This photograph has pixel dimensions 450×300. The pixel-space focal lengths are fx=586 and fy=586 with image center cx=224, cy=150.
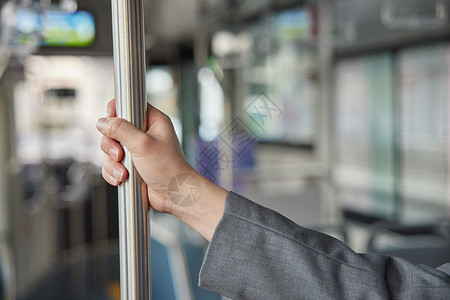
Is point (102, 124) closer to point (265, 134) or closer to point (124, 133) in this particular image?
point (124, 133)

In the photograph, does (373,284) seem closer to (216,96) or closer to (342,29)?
(342,29)

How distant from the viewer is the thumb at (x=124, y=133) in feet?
1.98

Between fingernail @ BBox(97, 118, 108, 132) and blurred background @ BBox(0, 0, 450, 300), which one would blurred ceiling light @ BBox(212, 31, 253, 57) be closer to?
blurred background @ BBox(0, 0, 450, 300)

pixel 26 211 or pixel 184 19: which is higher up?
pixel 184 19

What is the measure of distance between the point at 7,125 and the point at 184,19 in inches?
81.3

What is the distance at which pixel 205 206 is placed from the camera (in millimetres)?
739

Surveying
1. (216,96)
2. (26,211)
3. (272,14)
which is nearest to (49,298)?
(26,211)

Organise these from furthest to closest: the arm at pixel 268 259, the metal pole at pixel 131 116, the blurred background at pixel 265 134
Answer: the blurred background at pixel 265 134 < the arm at pixel 268 259 < the metal pole at pixel 131 116

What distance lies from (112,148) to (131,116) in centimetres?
4

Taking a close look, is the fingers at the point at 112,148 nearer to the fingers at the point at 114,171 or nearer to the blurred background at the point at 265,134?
the fingers at the point at 114,171

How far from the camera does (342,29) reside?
10.1 ft

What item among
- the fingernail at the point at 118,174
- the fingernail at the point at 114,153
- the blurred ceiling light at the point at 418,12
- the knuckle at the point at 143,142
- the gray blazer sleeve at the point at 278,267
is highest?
the blurred ceiling light at the point at 418,12

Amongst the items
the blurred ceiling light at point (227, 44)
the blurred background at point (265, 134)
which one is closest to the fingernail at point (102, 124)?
the blurred background at point (265, 134)

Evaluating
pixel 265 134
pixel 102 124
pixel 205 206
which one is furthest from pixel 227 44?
pixel 102 124
